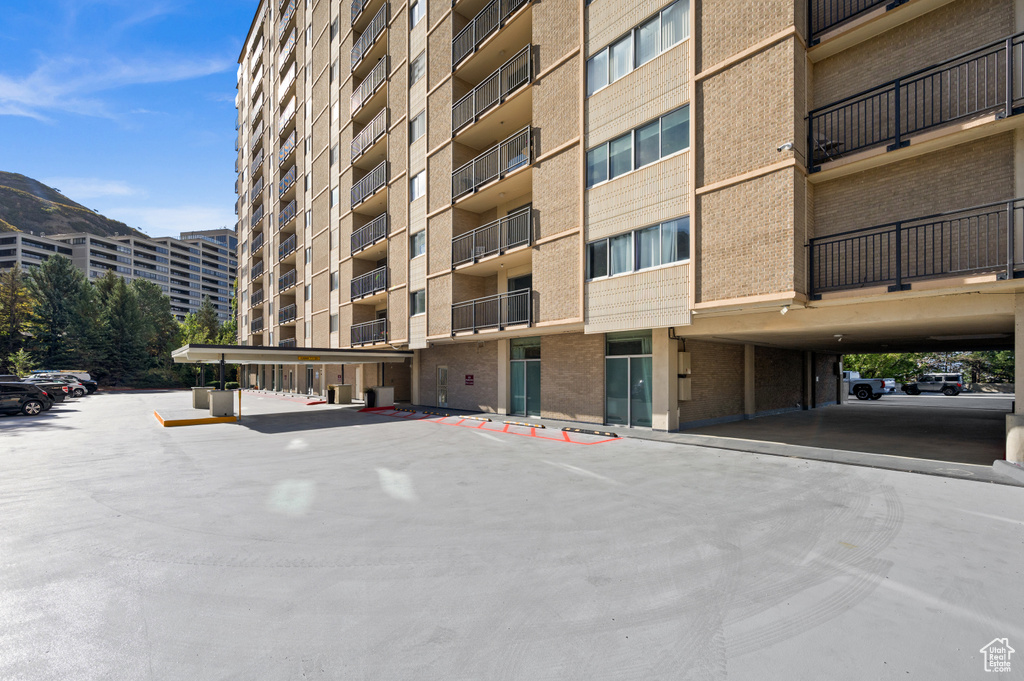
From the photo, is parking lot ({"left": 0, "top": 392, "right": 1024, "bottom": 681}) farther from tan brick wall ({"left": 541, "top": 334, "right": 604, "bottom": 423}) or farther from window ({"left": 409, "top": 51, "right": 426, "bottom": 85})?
window ({"left": 409, "top": 51, "right": 426, "bottom": 85})

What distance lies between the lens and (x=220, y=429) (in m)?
17.0

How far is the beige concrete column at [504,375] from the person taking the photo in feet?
67.3

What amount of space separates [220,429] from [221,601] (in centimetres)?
1525

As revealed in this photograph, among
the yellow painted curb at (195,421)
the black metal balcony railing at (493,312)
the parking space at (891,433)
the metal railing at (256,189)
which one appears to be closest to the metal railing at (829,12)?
the parking space at (891,433)

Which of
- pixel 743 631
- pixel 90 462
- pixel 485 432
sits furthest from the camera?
pixel 485 432

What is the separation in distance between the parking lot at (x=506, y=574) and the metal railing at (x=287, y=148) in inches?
1530

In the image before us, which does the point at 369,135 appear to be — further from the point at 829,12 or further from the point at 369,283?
the point at 829,12

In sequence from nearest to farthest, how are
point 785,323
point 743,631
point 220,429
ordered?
point 743,631 → point 785,323 → point 220,429

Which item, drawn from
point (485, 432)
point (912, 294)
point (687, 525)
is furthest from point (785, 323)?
point (485, 432)

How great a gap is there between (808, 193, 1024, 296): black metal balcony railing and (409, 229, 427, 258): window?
57.8 ft

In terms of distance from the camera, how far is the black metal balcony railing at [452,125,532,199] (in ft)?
61.0

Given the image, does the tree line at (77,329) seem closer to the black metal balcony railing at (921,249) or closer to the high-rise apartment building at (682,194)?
the high-rise apartment building at (682,194)

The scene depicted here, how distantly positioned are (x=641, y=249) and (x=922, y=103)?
7.19 m

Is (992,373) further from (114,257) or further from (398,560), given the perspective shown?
(114,257)
